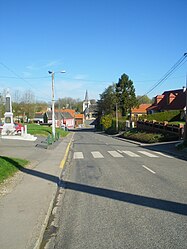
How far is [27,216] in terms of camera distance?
6355 mm

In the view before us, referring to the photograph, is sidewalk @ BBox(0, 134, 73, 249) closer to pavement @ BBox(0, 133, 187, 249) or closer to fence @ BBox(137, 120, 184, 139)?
pavement @ BBox(0, 133, 187, 249)

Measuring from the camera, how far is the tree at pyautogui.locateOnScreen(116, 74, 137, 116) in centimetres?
7894

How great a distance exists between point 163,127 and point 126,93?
142 ft

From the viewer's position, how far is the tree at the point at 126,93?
7894cm

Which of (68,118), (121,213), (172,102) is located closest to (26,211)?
(121,213)

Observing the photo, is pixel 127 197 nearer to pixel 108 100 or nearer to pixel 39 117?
pixel 108 100

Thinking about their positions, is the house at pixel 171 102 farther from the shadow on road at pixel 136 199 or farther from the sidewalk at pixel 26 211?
the sidewalk at pixel 26 211

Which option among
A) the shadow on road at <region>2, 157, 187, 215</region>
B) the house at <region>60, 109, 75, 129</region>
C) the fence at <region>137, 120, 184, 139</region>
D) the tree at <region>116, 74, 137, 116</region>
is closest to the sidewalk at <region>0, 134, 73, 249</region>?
the shadow on road at <region>2, 157, 187, 215</region>

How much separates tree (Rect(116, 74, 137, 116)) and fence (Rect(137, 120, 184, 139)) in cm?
3017

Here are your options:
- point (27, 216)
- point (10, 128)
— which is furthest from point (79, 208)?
point (10, 128)

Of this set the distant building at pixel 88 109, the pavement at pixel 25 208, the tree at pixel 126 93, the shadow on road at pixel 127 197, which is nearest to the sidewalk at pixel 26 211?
the pavement at pixel 25 208

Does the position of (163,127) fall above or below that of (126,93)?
below

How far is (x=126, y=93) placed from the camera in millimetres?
79312

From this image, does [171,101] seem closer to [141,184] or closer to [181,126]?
[181,126]
